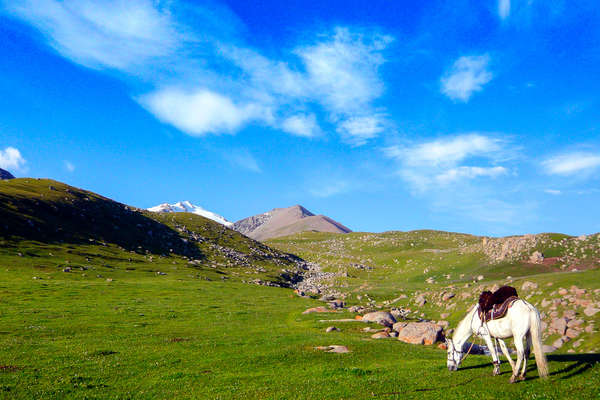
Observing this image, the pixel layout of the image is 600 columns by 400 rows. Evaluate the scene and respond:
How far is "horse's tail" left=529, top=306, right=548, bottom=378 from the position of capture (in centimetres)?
1631

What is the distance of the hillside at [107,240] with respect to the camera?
9356 cm

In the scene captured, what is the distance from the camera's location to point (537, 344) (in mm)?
16297

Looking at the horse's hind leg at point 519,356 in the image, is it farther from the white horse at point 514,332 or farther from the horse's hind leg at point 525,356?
the horse's hind leg at point 525,356

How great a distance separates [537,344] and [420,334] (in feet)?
56.3

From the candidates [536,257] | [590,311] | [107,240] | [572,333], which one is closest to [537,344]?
[572,333]

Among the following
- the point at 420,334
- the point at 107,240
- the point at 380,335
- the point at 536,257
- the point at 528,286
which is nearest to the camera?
the point at 420,334

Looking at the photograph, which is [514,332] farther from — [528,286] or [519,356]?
[528,286]

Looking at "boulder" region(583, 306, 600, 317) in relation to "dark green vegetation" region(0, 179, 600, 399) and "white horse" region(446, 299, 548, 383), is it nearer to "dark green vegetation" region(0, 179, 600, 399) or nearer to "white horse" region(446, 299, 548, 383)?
"dark green vegetation" region(0, 179, 600, 399)

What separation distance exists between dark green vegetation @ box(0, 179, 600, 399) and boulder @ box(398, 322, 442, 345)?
2.42 meters

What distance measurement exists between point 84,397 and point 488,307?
2162 centimetres

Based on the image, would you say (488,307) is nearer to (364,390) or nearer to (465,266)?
(364,390)

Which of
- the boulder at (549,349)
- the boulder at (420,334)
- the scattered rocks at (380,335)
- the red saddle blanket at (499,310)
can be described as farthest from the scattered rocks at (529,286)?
the red saddle blanket at (499,310)

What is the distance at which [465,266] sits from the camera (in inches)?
3573

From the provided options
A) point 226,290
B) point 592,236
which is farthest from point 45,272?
point 592,236
